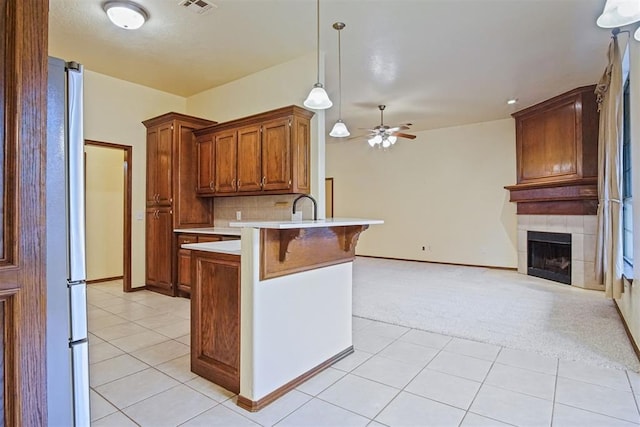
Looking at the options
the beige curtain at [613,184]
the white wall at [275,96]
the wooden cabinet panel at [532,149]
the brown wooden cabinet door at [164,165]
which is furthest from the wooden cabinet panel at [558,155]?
the brown wooden cabinet door at [164,165]

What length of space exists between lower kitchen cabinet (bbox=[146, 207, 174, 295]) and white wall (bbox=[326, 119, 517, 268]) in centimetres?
500

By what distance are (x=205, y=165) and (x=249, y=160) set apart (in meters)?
0.84

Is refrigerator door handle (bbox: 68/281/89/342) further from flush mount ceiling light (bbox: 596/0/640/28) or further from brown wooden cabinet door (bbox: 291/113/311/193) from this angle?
brown wooden cabinet door (bbox: 291/113/311/193)

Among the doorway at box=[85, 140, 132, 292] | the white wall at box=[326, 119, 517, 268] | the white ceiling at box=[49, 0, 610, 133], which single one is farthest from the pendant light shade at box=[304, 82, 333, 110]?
the white wall at box=[326, 119, 517, 268]

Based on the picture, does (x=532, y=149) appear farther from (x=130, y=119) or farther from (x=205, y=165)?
(x=130, y=119)

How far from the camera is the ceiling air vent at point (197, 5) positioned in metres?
3.07

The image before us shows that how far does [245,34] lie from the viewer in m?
3.65

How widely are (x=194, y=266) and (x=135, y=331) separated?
58.3 inches

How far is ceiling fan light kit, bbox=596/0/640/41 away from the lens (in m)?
1.71

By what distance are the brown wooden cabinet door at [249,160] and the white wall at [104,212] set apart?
2241 millimetres

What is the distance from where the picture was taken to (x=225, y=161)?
15.2 feet

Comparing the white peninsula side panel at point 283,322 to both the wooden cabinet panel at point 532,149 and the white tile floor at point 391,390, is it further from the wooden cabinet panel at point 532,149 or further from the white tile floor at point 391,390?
the wooden cabinet panel at point 532,149

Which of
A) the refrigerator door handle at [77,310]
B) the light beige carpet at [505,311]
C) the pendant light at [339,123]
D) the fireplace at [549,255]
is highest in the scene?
the pendant light at [339,123]

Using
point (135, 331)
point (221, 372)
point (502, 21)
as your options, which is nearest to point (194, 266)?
point (221, 372)
